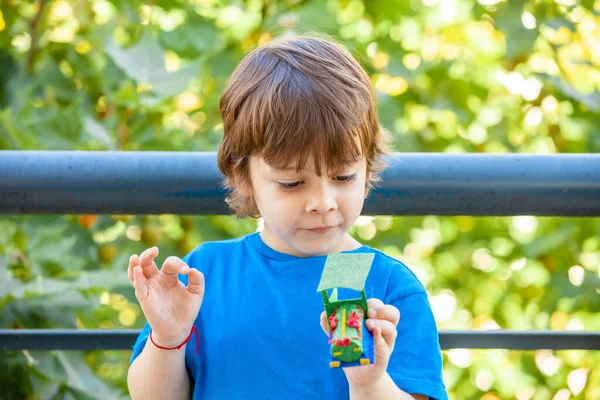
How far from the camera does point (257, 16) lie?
1.96 m

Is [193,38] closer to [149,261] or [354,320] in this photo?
Result: [149,261]

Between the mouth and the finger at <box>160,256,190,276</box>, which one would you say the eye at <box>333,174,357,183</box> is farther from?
the finger at <box>160,256,190,276</box>

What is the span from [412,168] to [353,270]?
0.28 meters

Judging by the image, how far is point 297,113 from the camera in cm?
96

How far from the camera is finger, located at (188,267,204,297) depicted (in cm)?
95

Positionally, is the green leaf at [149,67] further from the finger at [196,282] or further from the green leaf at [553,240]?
the green leaf at [553,240]

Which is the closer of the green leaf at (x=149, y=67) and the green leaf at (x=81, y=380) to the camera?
the green leaf at (x=81, y=380)

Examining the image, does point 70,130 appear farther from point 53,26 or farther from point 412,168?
point 412,168

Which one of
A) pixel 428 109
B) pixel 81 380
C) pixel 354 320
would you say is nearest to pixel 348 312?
pixel 354 320

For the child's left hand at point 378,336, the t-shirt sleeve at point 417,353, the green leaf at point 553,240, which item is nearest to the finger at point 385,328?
the child's left hand at point 378,336

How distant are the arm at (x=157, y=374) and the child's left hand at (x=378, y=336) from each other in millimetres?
242

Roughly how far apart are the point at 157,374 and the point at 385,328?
0.32 metres

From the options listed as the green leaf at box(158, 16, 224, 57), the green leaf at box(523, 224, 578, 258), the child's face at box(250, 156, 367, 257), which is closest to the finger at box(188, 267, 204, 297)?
the child's face at box(250, 156, 367, 257)

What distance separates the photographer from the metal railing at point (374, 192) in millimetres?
1032
